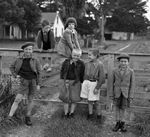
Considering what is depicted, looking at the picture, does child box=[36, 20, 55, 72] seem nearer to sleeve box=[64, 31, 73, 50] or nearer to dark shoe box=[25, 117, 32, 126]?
sleeve box=[64, 31, 73, 50]

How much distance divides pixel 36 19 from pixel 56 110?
38748 millimetres

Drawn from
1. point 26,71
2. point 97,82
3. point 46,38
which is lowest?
point 97,82

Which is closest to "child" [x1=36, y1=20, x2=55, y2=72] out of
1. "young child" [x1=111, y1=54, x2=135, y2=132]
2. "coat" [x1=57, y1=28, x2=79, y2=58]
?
"coat" [x1=57, y1=28, x2=79, y2=58]

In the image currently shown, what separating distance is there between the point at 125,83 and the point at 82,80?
34.1 inches

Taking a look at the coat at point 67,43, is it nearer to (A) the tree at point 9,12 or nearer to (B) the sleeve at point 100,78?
(B) the sleeve at point 100,78

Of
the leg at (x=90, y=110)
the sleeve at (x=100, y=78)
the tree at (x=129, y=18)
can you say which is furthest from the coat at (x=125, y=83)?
the tree at (x=129, y=18)

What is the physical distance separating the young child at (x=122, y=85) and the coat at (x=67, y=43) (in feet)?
4.70

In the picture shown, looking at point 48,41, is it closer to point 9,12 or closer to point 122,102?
point 122,102

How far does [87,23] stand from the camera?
196ft

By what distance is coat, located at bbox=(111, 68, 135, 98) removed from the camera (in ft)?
14.7

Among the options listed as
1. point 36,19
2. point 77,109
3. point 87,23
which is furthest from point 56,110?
point 87,23

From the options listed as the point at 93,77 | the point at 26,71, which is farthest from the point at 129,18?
the point at 26,71

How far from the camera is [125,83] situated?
14.7ft

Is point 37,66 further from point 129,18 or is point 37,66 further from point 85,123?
point 129,18
